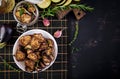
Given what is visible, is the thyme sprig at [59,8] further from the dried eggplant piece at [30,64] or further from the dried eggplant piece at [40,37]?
the dried eggplant piece at [30,64]

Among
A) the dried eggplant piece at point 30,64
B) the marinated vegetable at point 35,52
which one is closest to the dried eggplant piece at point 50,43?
the marinated vegetable at point 35,52

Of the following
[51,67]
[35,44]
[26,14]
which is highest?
[26,14]

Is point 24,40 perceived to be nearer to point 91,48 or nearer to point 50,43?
point 50,43

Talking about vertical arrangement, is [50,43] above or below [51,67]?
above

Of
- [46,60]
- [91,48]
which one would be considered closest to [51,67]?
[46,60]

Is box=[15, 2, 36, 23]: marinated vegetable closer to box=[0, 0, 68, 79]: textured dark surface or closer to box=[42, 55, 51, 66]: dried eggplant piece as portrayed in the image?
box=[0, 0, 68, 79]: textured dark surface

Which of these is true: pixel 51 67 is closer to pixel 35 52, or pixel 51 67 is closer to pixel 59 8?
pixel 35 52

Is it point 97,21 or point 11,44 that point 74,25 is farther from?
point 11,44

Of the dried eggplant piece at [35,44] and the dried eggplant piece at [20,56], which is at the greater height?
the dried eggplant piece at [35,44]

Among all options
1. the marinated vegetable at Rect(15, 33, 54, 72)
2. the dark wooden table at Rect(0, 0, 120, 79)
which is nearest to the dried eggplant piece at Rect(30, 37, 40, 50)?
the marinated vegetable at Rect(15, 33, 54, 72)
